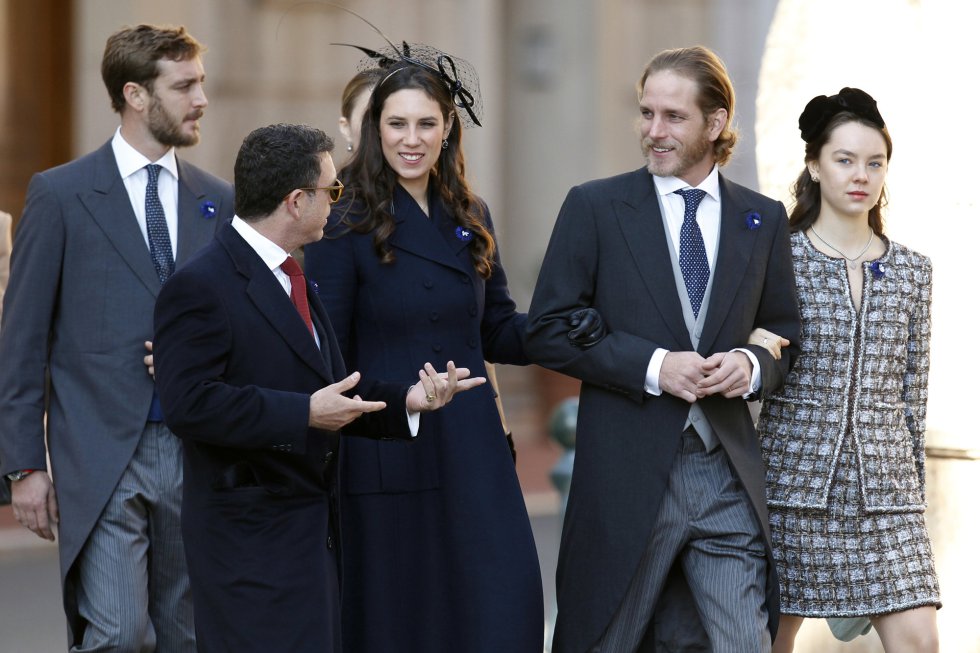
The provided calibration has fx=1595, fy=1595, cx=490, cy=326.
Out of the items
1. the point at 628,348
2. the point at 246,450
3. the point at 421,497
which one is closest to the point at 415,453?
the point at 421,497

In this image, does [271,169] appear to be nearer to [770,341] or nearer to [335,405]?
[335,405]

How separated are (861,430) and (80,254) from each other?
2.29 meters

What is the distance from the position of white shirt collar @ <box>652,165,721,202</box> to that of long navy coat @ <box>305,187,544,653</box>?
0.67 metres

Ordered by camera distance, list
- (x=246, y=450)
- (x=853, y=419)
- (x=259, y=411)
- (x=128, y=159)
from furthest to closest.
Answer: (x=128, y=159) → (x=853, y=419) → (x=246, y=450) → (x=259, y=411)

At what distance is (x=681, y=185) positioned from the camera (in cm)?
442

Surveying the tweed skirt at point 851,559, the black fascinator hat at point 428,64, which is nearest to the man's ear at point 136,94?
the black fascinator hat at point 428,64

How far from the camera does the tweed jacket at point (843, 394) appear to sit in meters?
4.53

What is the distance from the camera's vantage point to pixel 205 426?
11.6 feet

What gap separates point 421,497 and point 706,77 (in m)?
1.44

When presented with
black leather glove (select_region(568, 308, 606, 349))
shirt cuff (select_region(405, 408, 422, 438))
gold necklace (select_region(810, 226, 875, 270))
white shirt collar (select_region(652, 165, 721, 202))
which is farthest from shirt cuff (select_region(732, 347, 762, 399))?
shirt cuff (select_region(405, 408, 422, 438))

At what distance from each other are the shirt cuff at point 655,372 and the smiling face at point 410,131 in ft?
3.12

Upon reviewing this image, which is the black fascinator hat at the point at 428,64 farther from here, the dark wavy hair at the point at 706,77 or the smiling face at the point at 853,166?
the smiling face at the point at 853,166

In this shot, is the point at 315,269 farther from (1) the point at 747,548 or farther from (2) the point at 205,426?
(1) the point at 747,548

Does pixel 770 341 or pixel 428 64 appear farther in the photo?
pixel 428 64
